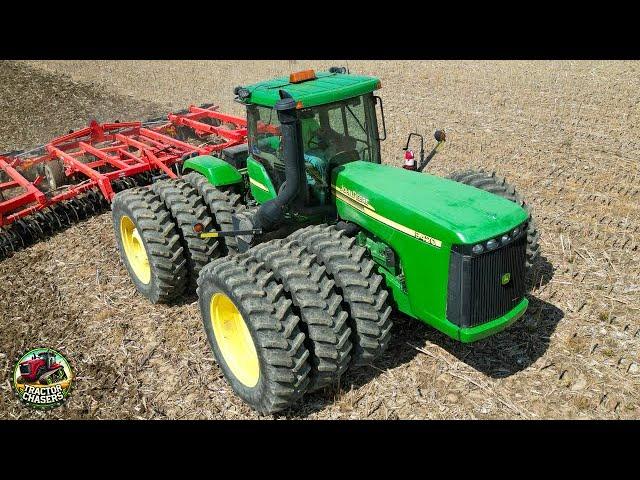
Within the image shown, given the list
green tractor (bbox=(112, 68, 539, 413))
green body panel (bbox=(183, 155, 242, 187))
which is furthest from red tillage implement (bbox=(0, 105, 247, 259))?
green tractor (bbox=(112, 68, 539, 413))

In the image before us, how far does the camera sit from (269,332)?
4.23 meters

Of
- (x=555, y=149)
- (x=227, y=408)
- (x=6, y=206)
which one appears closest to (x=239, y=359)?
(x=227, y=408)

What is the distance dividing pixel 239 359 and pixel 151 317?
5.32 feet

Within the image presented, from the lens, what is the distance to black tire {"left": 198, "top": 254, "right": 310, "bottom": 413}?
423 centimetres

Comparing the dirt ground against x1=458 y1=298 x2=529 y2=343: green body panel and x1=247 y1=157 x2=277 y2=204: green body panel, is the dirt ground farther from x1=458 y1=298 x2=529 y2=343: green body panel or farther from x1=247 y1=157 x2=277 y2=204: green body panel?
x1=247 y1=157 x2=277 y2=204: green body panel

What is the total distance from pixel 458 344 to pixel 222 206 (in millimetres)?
2972

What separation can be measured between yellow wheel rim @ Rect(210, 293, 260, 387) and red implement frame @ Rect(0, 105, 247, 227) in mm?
3869

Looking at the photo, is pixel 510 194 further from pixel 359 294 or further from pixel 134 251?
pixel 134 251

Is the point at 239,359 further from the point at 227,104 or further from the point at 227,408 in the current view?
the point at 227,104

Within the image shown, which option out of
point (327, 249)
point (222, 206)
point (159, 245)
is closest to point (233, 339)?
point (327, 249)

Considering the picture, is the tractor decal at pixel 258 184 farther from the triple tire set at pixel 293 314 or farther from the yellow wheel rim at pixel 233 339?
the yellow wheel rim at pixel 233 339

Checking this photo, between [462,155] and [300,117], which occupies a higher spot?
[300,117]

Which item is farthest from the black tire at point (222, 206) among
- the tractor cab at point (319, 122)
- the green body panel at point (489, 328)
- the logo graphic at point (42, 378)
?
the green body panel at point (489, 328)

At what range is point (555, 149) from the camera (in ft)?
34.7
